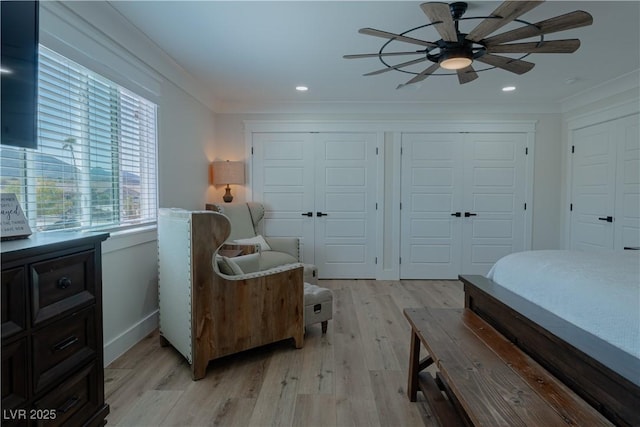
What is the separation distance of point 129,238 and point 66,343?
1330 millimetres

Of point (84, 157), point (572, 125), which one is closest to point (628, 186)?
point (572, 125)

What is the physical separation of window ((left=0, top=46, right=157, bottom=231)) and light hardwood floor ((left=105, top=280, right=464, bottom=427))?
3.41 ft

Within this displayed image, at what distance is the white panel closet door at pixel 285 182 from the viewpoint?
14.3 ft

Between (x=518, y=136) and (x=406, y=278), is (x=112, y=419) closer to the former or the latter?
(x=406, y=278)

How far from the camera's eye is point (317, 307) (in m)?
2.61

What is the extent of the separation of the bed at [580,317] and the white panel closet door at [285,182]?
2.78m

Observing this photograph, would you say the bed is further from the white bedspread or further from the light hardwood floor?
the light hardwood floor

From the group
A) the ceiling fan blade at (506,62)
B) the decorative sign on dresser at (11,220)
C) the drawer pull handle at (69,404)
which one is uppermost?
the ceiling fan blade at (506,62)

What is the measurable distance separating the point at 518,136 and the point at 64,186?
4897 mm

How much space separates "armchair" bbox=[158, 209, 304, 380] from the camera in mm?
1959

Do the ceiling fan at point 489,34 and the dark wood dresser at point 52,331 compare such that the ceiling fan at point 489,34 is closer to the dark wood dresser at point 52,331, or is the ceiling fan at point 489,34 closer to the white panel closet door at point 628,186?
the dark wood dresser at point 52,331

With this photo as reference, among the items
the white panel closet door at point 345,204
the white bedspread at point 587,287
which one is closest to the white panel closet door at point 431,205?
the white panel closet door at point 345,204

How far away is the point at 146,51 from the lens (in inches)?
99.8

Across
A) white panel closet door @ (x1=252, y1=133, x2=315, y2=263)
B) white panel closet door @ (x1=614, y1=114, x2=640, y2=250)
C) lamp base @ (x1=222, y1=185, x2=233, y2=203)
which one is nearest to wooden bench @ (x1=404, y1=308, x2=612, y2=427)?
white panel closet door @ (x1=252, y1=133, x2=315, y2=263)
